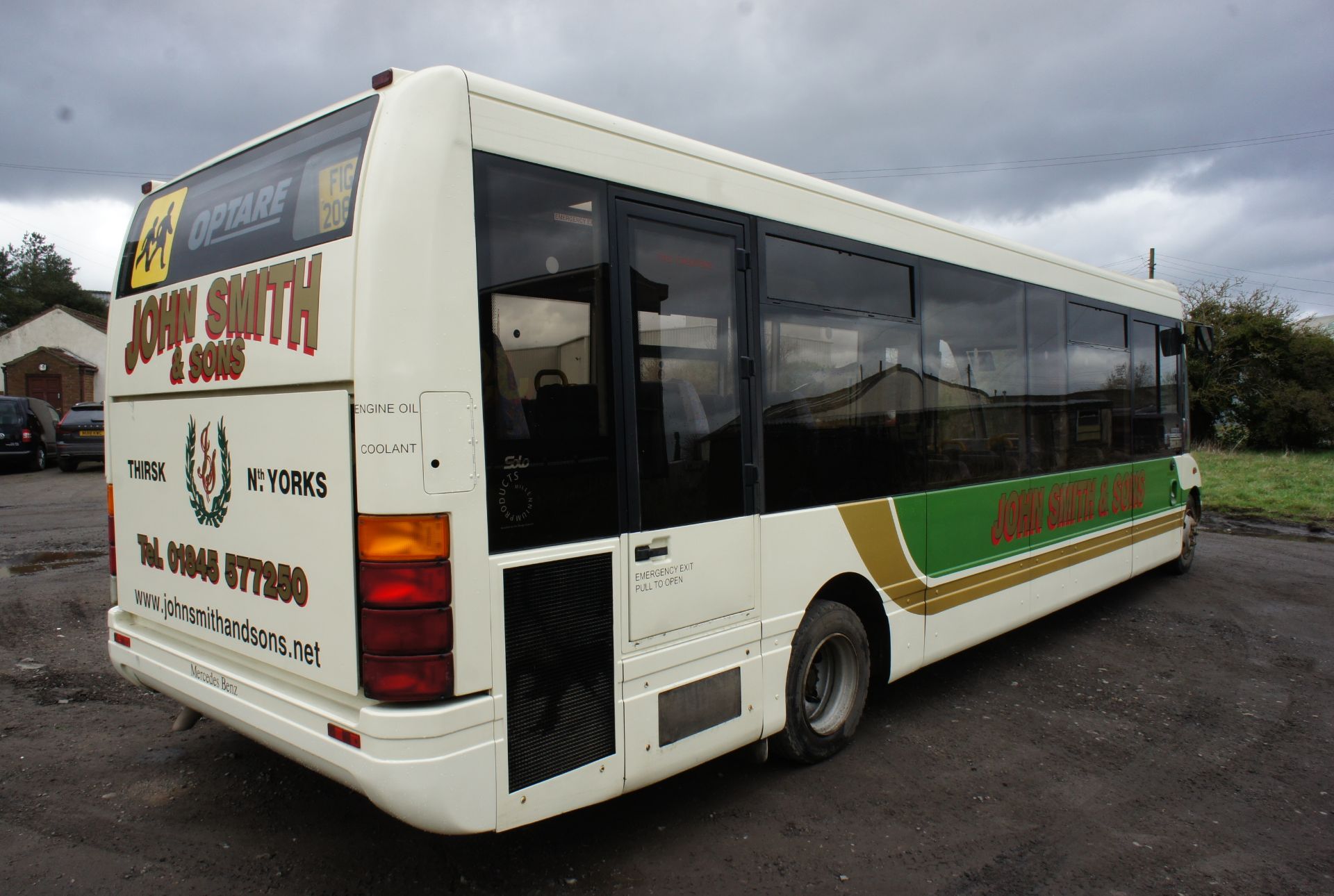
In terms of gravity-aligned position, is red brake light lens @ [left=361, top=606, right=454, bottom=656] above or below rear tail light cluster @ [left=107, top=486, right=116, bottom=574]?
below

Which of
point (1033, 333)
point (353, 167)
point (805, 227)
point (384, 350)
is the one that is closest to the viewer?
point (384, 350)

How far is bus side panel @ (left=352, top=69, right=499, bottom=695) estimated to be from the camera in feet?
9.09

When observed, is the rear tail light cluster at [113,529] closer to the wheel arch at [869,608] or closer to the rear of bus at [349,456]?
the rear of bus at [349,456]

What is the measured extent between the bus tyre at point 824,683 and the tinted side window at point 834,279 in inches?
63.5

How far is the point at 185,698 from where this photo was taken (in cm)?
371

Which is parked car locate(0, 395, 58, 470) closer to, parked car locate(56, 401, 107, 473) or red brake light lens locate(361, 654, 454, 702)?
parked car locate(56, 401, 107, 473)

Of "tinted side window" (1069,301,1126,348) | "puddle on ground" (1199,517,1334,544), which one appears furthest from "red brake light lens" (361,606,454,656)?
"puddle on ground" (1199,517,1334,544)

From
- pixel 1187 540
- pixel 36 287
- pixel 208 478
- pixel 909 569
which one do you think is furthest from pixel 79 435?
pixel 36 287

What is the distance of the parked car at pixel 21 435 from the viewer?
2017 centimetres

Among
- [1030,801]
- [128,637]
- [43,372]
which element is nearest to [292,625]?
[128,637]

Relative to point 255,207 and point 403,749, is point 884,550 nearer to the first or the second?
point 403,749

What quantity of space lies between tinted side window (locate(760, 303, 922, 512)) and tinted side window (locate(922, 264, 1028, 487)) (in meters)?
0.21

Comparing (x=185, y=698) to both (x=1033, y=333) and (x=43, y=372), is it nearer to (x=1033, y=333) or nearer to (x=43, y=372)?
(x=1033, y=333)

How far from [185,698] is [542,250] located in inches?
96.8
